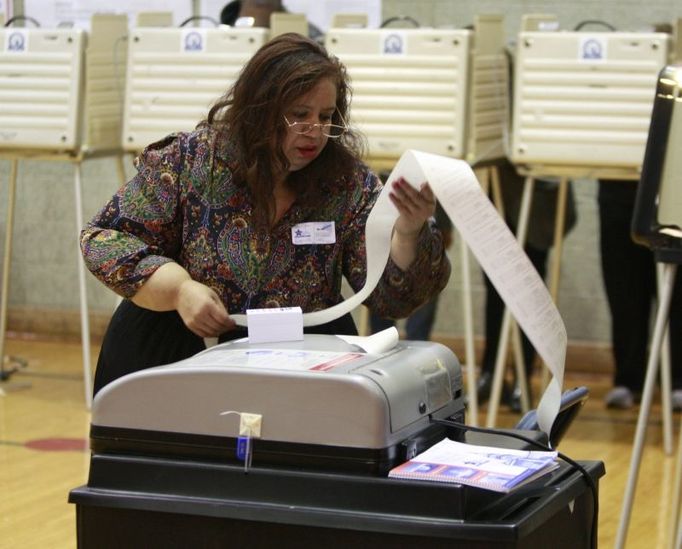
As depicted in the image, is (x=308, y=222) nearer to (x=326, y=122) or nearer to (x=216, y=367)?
(x=326, y=122)

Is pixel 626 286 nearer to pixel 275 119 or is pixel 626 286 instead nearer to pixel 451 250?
pixel 451 250

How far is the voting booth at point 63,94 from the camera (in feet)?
14.6

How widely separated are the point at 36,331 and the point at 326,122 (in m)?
4.31

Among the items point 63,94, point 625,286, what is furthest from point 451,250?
point 63,94

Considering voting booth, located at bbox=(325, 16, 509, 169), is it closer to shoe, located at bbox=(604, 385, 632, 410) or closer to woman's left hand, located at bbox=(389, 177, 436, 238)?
shoe, located at bbox=(604, 385, 632, 410)

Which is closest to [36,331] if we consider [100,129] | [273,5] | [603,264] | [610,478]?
[100,129]

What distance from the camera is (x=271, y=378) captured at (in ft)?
4.73

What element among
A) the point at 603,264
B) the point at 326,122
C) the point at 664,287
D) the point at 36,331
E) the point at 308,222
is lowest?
the point at 36,331

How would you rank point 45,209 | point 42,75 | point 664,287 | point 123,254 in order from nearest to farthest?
point 123,254, point 664,287, point 42,75, point 45,209

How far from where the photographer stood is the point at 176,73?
4.36 meters

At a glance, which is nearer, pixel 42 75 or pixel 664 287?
pixel 664 287

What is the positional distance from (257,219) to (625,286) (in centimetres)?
295

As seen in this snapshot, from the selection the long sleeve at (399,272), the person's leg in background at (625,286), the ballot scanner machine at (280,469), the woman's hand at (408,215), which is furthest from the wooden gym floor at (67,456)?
the ballot scanner machine at (280,469)

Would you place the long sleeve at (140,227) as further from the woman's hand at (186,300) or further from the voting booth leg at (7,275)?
the voting booth leg at (7,275)
